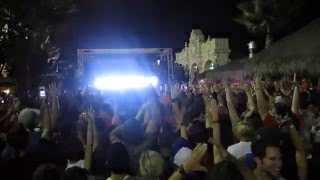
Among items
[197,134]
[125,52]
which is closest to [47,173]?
[197,134]

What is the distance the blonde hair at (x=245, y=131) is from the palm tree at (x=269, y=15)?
26.8 m

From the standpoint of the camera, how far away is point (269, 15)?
32.7 meters

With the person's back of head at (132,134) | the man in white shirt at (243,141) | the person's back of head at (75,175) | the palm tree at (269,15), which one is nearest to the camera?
the person's back of head at (75,175)

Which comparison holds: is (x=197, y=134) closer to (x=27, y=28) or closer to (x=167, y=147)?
(x=167, y=147)

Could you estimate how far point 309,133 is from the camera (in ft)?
25.6

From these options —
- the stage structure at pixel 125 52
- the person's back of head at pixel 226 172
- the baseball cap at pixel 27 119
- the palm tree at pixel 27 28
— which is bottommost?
the person's back of head at pixel 226 172

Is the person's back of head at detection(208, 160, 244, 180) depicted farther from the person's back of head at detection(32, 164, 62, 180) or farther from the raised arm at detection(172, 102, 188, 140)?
the raised arm at detection(172, 102, 188, 140)

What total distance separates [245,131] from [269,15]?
1107 inches

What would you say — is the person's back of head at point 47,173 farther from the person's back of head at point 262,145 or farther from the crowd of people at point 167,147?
the person's back of head at point 262,145

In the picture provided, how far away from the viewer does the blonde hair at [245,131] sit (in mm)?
5488

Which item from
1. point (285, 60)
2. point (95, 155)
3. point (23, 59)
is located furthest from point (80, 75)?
point (95, 155)

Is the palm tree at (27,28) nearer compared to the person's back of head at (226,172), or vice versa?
the person's back of head at (226,172)

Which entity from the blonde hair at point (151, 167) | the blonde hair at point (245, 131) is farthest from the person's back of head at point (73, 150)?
the blonde hair at point (245, 131)

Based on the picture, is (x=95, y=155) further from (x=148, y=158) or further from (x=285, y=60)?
(x=285, y=60)
